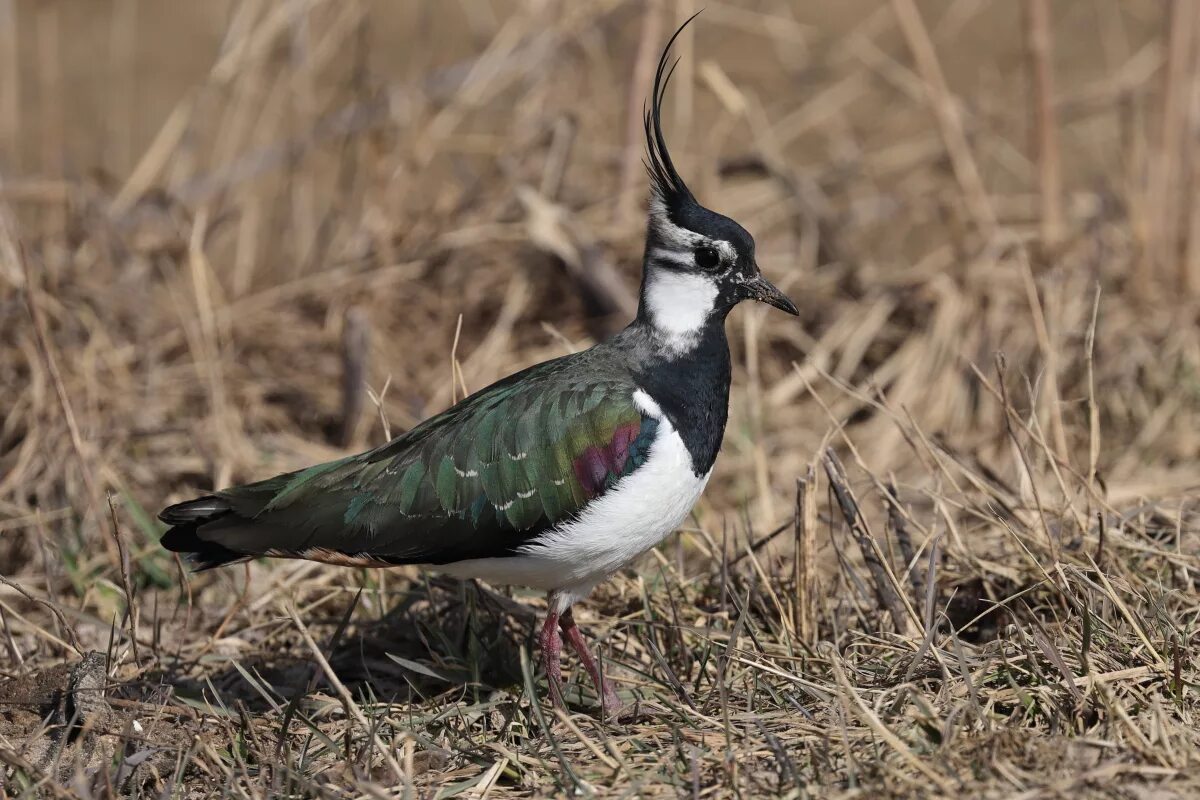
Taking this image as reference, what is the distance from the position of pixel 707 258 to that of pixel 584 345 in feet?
7.20

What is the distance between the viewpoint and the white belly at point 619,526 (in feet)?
11.2

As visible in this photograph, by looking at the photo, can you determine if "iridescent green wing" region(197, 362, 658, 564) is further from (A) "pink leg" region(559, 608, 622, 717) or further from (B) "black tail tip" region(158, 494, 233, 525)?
(A) "pink leg" region(559, 608, 622, 717)

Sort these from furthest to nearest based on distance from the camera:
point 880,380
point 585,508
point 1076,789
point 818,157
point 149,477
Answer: point 818,157, point 880,380, point 149,477, point 585,508, point 1076,789

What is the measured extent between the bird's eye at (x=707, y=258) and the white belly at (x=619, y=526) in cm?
46

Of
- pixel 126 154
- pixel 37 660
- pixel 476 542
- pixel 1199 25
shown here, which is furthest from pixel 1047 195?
pixel 126 154

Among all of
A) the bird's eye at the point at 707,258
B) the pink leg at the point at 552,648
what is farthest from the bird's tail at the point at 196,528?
the bird's eye at the point at 707,258

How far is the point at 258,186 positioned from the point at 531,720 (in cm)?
376

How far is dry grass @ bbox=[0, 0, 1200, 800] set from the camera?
126 inches

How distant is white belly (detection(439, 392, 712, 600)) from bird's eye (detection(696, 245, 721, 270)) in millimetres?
458

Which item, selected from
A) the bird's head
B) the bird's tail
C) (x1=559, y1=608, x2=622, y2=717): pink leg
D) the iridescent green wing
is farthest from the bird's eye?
the bird's tail

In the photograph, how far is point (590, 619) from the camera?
4.17 meters

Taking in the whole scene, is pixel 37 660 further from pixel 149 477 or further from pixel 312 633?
pixel 149 477

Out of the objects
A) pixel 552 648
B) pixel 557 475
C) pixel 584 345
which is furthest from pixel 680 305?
pixel 584 345

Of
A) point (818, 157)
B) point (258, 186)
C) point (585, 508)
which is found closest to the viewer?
point (585, 508)
